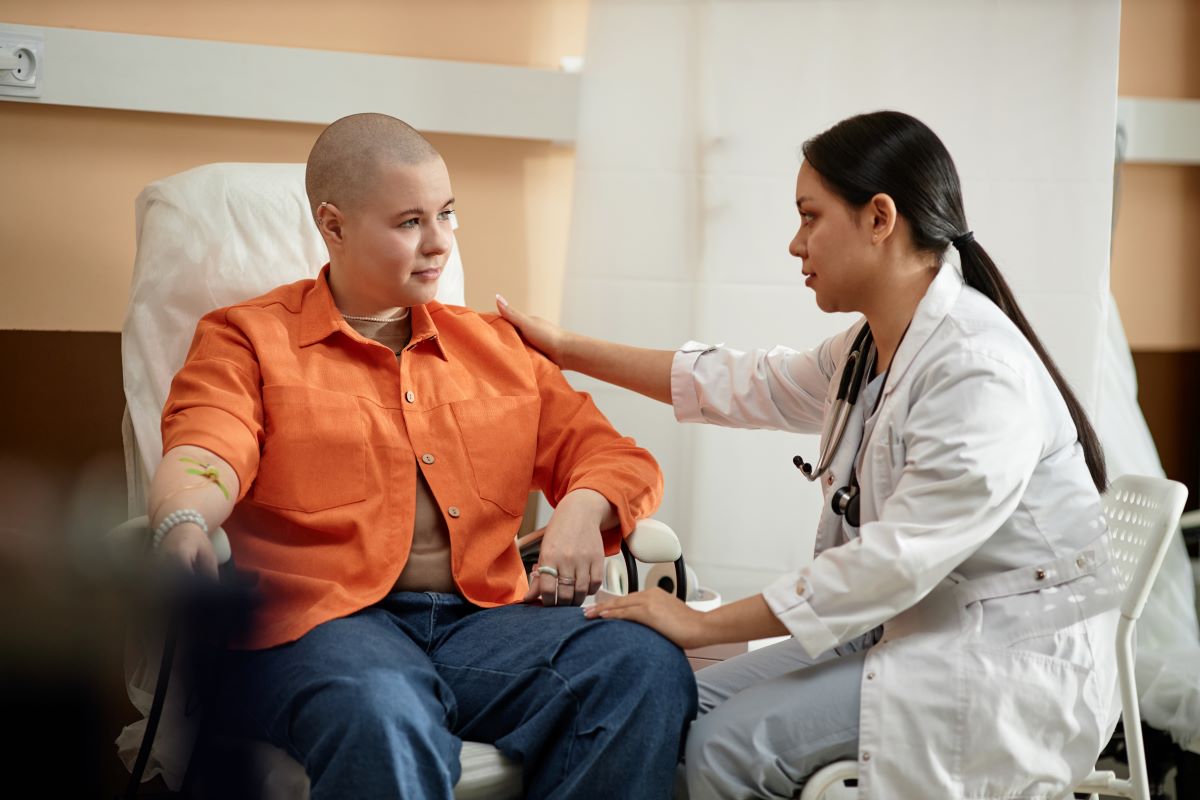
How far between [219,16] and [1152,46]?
2.35m

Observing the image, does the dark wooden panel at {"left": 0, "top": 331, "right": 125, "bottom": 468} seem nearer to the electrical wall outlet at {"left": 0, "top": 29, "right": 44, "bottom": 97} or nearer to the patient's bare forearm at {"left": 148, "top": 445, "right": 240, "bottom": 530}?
the electrical wall outlet at {"left": 0, "top": 29, "right": 44, "bottom": 97}

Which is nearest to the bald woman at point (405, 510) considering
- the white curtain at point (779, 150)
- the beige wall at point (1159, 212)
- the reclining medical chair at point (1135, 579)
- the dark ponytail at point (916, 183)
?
the reclining medical chair at point (1135, 579)

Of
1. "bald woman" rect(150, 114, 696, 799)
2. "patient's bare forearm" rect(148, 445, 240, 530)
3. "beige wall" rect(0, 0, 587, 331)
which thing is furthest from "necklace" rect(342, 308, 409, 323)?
"beige wall" rect(0, 0, 587, 331)

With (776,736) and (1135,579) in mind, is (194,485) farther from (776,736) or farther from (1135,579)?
(1135,579)

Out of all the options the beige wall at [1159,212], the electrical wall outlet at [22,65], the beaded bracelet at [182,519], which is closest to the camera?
the beaded bracelet at [182,519]

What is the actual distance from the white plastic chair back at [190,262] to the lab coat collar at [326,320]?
0.23m

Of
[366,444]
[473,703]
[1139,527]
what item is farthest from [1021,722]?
[366,444]

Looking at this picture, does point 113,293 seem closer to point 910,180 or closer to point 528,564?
point 528,564

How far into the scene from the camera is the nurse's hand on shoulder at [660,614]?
4.88 ft

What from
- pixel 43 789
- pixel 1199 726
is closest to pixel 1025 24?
pixel 1199 726

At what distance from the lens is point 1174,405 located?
Answer: 3.14 metres

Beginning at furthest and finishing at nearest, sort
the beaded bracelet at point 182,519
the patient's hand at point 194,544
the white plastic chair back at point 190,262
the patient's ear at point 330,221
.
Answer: the white plastic chair back at point 190,262 < the patient's ear at point 330,221 < the beaded bracelet at point 182,519 < the patient's hand at point 194,544

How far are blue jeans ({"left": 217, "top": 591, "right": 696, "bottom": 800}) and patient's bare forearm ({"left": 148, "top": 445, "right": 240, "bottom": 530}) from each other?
0.63 feet

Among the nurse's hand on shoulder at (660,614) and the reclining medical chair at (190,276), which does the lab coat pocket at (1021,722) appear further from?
the reclining medical chair at (190,276)
